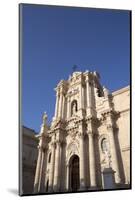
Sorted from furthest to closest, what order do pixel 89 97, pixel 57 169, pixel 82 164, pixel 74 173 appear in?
pixel 89 97, pixel 57 169, pixel 74 173, pixel 82 164

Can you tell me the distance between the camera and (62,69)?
7.30m

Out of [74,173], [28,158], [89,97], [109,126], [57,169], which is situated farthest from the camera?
[89,97]

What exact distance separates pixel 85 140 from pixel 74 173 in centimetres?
114

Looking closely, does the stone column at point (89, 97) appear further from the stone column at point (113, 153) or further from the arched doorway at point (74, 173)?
the arched doorway at point (74, 173)

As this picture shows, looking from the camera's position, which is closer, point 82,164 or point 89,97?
point 82,164

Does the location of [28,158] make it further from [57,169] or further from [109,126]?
[109,126]

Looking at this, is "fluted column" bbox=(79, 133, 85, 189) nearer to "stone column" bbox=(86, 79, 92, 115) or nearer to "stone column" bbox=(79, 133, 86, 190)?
"stone column" bbox=(79, 133, 86, 190)

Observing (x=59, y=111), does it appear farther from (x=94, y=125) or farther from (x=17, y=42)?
(x=17, y=42)

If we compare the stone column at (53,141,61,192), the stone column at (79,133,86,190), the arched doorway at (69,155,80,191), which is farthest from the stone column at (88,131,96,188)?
the stone column at (53,141,61,192)

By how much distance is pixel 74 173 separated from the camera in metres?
8.86

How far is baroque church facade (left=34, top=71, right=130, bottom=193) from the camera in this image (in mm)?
→ 7582

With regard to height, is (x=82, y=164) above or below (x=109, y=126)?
below

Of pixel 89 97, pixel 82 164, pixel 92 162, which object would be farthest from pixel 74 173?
pixel 89 97

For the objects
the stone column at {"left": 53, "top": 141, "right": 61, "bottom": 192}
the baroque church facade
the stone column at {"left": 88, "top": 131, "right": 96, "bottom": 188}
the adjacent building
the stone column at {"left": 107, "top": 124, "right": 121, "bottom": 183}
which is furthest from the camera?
the stone column at {"left": 53, "top": 141, "right": 61, "bottom": 192}
